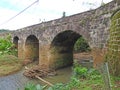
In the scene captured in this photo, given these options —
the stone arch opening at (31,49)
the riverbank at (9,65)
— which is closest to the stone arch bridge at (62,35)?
Answer: the stone arch opening at (31,49)

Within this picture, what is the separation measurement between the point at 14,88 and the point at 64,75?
12.2 ft

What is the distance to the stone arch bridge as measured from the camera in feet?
32.1

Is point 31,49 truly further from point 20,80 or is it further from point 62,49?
point 20,80

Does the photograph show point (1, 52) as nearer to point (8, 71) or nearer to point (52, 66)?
point (8, 71)

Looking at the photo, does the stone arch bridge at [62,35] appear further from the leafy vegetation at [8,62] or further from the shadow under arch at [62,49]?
the leafy vegetation at [8,62]

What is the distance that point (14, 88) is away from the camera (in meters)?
11.2

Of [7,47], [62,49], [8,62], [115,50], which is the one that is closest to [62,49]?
[62,49]

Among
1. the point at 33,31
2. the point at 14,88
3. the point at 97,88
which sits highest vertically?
the point at 33,31

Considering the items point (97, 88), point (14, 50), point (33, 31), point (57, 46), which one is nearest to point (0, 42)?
point (14, 50)

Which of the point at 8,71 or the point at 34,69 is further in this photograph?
the point at 8,71

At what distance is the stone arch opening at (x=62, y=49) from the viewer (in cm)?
1508

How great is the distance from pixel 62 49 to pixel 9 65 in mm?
4280

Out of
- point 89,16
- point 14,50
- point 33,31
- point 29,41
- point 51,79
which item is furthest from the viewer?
point 14,50

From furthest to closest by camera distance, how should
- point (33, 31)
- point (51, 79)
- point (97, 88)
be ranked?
point (33, 31)
point (51, 79)
point (97, 88)
